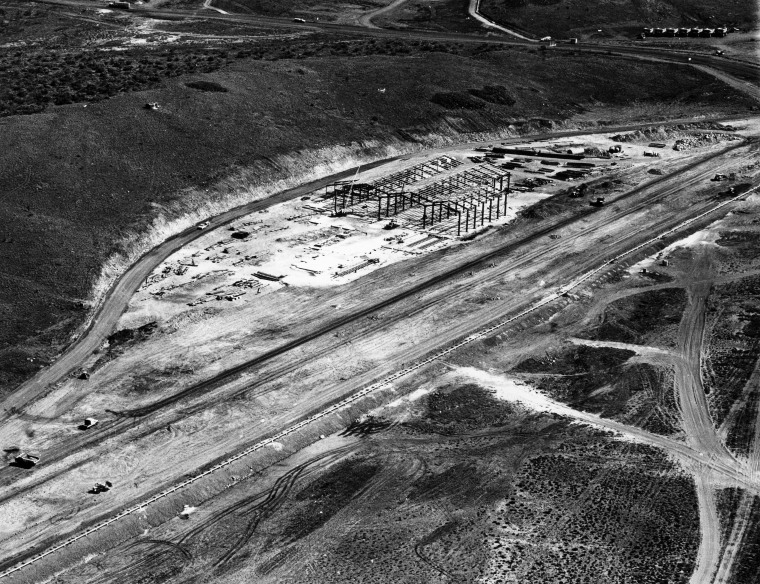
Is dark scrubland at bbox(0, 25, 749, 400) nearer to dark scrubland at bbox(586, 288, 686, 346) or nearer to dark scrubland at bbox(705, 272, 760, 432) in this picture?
dark scrubland at bbox(586, 288, 686, 346)

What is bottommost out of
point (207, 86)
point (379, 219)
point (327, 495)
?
point (327, 495)

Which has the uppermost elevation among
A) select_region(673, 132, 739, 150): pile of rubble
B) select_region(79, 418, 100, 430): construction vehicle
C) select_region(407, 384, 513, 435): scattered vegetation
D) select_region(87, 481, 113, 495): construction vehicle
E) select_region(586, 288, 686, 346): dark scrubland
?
select_region(673, 132, 739, 150): pile of rubble

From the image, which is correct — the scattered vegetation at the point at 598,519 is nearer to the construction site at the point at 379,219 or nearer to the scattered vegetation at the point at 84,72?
the construction site at the point at 379,219

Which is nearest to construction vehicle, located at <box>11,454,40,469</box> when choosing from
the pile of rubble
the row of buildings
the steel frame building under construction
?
the steel frame building under construction

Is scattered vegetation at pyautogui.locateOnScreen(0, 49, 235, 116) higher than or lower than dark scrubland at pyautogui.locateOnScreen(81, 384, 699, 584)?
higher

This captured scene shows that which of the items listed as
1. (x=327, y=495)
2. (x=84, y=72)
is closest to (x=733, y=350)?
(x=327, y=495)

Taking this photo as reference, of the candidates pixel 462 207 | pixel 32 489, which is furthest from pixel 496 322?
pixel 32 489

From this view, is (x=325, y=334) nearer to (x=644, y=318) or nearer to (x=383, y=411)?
(x=383, y=411)
